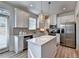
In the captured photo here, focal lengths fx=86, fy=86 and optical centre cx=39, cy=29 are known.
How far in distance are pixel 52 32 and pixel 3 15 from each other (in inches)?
200

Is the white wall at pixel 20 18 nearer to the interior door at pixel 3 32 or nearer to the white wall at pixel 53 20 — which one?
the interior door at pixel 3 32

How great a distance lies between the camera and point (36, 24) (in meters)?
8.35

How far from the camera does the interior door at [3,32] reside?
486 cm

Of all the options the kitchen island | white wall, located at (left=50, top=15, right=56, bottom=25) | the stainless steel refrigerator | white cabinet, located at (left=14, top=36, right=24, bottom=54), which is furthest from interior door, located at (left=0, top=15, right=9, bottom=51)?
white wall, located at (left=50, top=15, right=56, bottom=25)

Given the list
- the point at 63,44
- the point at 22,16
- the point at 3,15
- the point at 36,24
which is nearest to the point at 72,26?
the point at 63,44

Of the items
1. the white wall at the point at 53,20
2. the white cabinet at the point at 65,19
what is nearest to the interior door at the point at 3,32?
the white wall at the point at 53,20

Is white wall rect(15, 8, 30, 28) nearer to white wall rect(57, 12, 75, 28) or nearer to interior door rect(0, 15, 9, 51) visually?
interior door rect(0, 15, 9, 51)

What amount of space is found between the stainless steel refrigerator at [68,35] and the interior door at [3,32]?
4.49 metres

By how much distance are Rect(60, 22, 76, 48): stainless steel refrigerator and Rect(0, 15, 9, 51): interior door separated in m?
4.49

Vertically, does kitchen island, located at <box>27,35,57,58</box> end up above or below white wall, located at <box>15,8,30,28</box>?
below

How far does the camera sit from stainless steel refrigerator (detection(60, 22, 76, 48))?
6.59 meters

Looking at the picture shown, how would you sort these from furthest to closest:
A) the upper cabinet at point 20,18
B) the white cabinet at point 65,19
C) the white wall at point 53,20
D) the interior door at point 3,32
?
1. the white wall at point 53,20
2. the white cabinet at point 65,19
3. the upper cabinet at point 20,18
4. the interior door at point 3,32

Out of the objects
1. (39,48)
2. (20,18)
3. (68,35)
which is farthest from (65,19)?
(39,48)

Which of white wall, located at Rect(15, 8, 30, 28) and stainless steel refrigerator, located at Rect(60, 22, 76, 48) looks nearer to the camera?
white wall, located at Rect(15, 8, 30, 28)
